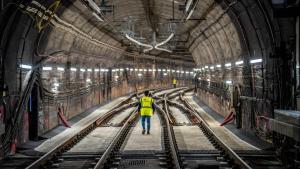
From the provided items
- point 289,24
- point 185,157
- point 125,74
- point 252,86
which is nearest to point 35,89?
point 185,157

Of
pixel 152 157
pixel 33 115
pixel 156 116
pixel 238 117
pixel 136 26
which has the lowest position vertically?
pixel 156 116

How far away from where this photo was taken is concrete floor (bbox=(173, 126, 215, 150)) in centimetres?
1423

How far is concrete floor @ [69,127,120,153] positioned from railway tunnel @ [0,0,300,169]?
38mm

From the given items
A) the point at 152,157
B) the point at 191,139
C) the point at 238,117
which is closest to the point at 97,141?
the point at 191,139

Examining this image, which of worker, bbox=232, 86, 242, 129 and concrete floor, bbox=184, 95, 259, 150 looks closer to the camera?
concrete floor, bbox=184, 95, 259, 150

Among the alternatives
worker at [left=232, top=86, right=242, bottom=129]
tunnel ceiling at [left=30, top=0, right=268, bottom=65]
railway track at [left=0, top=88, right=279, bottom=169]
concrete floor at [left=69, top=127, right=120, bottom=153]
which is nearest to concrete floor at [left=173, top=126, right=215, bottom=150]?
railway track at [left=0, top=88, right=279, bottom=169]

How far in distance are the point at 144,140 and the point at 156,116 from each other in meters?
10.3

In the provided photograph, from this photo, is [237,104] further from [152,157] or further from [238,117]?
[152,157]

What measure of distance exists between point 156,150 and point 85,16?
31.2 ft

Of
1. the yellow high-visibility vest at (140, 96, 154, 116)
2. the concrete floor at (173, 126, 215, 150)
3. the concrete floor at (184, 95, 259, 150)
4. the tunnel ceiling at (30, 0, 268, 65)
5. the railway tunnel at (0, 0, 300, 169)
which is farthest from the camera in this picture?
the tunnel ceiling at (30, 0, 268, 65)

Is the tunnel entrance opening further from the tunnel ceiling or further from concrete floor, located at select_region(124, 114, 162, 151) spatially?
concrete floor, located at select_region(124, 114, 162, 151)

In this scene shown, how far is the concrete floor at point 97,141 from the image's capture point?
552 inches

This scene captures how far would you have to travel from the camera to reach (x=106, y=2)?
68.7 ft

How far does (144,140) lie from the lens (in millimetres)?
15906
